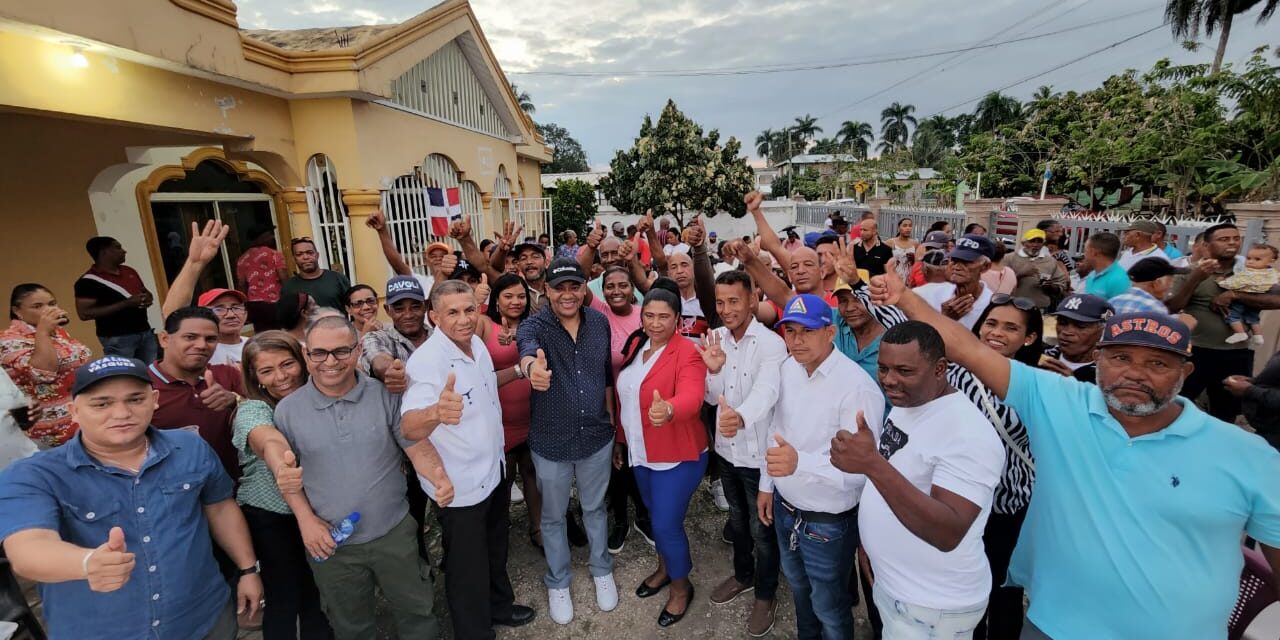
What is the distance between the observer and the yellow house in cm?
386

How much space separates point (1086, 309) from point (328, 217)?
7794 mm

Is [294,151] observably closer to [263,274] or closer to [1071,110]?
[263,274]

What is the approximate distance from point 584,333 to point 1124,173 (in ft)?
71.5

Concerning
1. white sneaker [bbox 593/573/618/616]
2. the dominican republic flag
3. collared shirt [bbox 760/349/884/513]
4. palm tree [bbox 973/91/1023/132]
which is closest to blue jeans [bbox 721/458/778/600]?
collared shirt [bbox 760/349/884/513]

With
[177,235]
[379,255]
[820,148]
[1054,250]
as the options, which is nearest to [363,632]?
[379,255]

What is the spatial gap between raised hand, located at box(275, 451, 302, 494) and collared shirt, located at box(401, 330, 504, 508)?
447 millimetres

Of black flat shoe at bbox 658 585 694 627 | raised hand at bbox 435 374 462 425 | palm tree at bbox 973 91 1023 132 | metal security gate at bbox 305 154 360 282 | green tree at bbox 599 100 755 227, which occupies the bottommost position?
black flat shoe at bbox 658 585 694 627

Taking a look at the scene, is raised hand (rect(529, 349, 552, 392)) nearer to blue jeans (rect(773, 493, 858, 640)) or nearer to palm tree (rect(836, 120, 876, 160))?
blue jeans (rect(773, 493, 858, 640))

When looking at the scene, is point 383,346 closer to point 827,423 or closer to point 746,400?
point 746,400

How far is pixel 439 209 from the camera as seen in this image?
827 centimetres

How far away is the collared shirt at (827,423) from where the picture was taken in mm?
2109

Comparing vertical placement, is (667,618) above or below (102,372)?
below

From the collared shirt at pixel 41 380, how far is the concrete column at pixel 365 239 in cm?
360

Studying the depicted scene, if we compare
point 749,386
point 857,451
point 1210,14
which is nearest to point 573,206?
point 749,386
